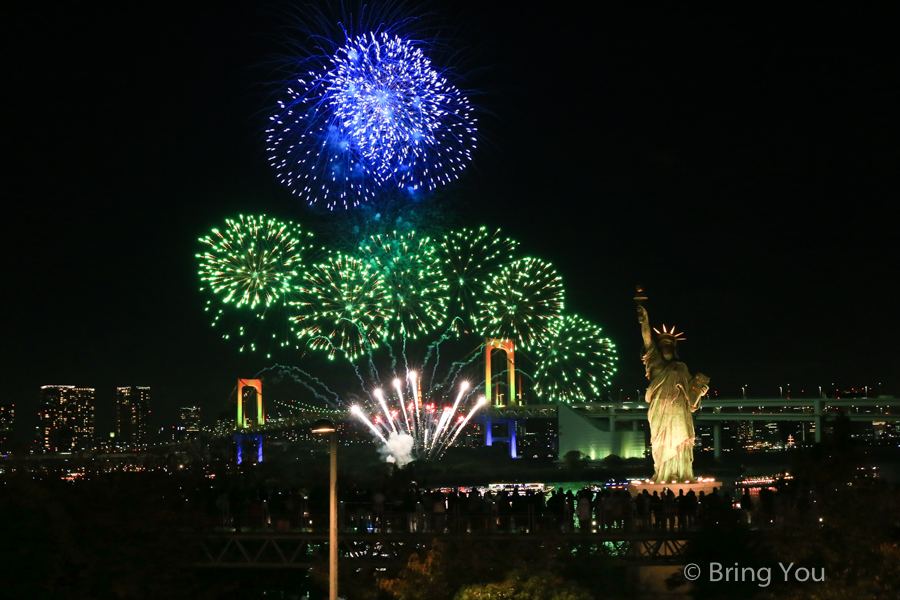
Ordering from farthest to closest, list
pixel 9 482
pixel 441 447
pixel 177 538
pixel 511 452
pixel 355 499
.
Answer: pixel 511 452
pixel 441 447
pixel 355 499
pixel 177 538
pixel 9 482

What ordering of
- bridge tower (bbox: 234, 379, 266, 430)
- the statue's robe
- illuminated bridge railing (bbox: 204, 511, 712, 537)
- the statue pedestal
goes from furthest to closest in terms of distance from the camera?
bridge tower (bbox: 234, 379, 266, 430)
the statue's robe
the statue pedestal
illuminated bridge railing (bbox: 204, 511, 712, 537)

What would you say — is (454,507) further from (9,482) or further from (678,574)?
(9,482)

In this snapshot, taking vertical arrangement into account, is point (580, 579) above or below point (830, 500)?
below

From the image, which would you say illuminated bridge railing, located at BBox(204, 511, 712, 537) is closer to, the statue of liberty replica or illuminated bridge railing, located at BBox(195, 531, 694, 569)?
illuminated bridge railing, located at BBox(195, 531, 694, 569)

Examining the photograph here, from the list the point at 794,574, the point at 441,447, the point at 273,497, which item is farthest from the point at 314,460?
the point at 794,574

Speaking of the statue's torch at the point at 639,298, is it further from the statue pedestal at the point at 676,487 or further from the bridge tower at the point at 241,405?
the bridge tower at the point at 241,405

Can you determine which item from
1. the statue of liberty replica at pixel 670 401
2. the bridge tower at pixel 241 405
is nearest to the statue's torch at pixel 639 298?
the statue of liberty replica at pixel 670 401

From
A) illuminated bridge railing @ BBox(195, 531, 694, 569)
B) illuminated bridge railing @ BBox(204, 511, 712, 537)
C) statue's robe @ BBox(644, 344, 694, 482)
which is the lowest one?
illuminated bridge railing @ BBox(195, 531, 694, 569)

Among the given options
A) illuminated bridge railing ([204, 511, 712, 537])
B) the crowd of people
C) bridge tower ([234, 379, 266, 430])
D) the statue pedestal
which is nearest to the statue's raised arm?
the statue pedestal

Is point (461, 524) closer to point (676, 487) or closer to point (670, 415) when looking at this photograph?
point (676, 487)
